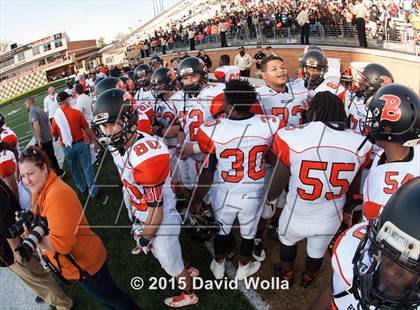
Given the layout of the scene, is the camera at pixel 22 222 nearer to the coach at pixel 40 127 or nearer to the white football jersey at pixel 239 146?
the white football jersey at pixel 239 146

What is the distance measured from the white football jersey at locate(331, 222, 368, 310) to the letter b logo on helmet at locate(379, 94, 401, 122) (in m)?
0.96

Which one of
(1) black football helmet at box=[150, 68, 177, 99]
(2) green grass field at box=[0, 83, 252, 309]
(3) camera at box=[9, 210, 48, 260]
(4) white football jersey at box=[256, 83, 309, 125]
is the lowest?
(2) green grass field at box=[0, 83, 252, 309]

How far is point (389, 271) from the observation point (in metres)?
1.32

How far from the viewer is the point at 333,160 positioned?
2.68 metres

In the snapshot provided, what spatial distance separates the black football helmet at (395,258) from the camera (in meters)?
1.22

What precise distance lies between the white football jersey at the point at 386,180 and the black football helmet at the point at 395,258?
0.78m

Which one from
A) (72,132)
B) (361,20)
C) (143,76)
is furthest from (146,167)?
(361,20)

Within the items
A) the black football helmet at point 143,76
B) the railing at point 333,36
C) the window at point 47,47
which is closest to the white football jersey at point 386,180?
the black football helmet at point 143,76

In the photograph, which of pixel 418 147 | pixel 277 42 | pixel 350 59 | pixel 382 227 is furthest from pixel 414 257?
pixel 277 42

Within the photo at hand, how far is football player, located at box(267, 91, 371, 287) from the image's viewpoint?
8.76ft

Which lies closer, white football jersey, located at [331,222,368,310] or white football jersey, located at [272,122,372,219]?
white football jersey, located at [331,222,368,310]

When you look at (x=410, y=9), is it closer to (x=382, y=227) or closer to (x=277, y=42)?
(x=277, y=42)

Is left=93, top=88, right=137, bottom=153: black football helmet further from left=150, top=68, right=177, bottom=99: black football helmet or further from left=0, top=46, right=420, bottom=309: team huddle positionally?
left=150, top=68, right=177, bottom=99: black football helmet

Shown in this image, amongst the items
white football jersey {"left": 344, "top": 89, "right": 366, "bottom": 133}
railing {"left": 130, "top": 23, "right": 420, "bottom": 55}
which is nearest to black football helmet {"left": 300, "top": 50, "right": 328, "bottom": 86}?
white football jersey {"left": 344, "top": 89, "right": 366, "bottom": 133}
